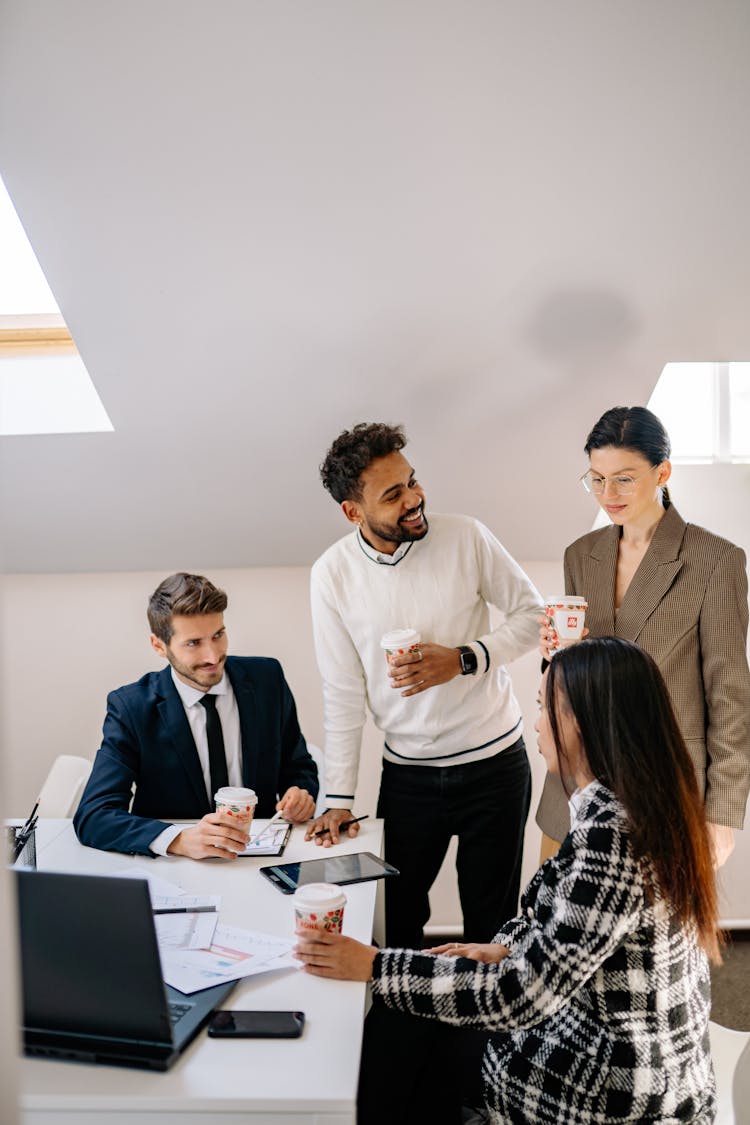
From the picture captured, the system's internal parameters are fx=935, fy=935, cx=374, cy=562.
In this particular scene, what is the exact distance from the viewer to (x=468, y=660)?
2262mm

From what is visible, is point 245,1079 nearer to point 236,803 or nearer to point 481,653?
point 236,803

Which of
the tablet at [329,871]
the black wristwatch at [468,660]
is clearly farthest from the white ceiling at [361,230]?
the tablet at [329,871]

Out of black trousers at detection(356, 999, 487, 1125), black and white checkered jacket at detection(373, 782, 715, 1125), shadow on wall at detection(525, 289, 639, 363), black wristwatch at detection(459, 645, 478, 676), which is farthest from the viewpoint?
shadow on wall at detection(525, 289, 639, 363)

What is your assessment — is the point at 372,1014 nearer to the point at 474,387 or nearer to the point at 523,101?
the point at 474,387

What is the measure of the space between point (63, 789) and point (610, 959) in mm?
1842

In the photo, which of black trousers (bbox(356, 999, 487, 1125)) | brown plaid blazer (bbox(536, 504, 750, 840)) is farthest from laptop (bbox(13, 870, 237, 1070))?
brown plaid blazer (bbox(536, 504, 750, 840))

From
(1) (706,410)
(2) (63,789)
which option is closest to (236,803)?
(2) (63,789)

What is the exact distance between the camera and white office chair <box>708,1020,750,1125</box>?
4.59 ft

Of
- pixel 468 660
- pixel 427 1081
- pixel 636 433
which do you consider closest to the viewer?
pixel 427 1081

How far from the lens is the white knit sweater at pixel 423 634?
7.66 feet

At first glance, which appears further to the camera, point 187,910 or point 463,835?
point 463,835

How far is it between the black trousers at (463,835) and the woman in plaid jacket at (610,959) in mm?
940

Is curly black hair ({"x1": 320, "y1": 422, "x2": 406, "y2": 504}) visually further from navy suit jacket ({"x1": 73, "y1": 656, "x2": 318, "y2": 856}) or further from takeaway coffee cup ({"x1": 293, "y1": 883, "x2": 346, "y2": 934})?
takeaway coffee cup ({"x1": 293, "y1": 883, "x2": 346, "y2": 934})

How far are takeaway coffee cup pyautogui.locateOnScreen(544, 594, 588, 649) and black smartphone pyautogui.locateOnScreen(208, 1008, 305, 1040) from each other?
38.1 inches
